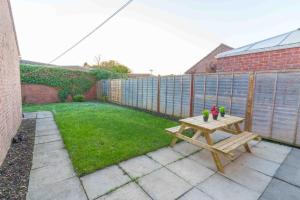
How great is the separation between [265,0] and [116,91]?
935 cm

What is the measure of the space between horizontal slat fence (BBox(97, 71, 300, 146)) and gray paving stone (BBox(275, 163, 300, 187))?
4.40 ft

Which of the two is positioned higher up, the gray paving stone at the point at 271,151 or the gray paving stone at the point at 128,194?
the gray paving stone at the point at 271,151

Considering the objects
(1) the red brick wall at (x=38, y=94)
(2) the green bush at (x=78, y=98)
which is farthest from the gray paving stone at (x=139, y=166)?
(1) the red brick wall at (x=38, y=94)

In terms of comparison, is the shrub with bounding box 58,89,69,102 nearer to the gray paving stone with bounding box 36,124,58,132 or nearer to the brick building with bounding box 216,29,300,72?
the gray paving stone with bounding box 36,124,58,132

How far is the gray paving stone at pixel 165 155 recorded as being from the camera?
8.90 feet

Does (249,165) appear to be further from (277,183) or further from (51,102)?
(51,102)

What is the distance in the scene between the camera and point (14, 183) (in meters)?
2.00

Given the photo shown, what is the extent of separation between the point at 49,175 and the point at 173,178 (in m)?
1.97

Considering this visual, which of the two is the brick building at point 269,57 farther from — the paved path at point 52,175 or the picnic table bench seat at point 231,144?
the paved path at point 52,175

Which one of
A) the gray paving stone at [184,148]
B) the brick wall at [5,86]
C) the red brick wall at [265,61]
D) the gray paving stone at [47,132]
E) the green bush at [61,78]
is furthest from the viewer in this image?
the green bush at [61,78]

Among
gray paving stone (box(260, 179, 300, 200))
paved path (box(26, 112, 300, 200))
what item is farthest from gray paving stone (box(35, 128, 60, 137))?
gray paving stone (box(260, 179, 300, 200))

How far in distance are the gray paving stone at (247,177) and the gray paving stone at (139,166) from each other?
48.2 inches

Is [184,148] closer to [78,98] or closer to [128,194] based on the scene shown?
[128,194]

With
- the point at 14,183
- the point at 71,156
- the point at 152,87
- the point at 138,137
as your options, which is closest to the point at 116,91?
the point at 152,87
